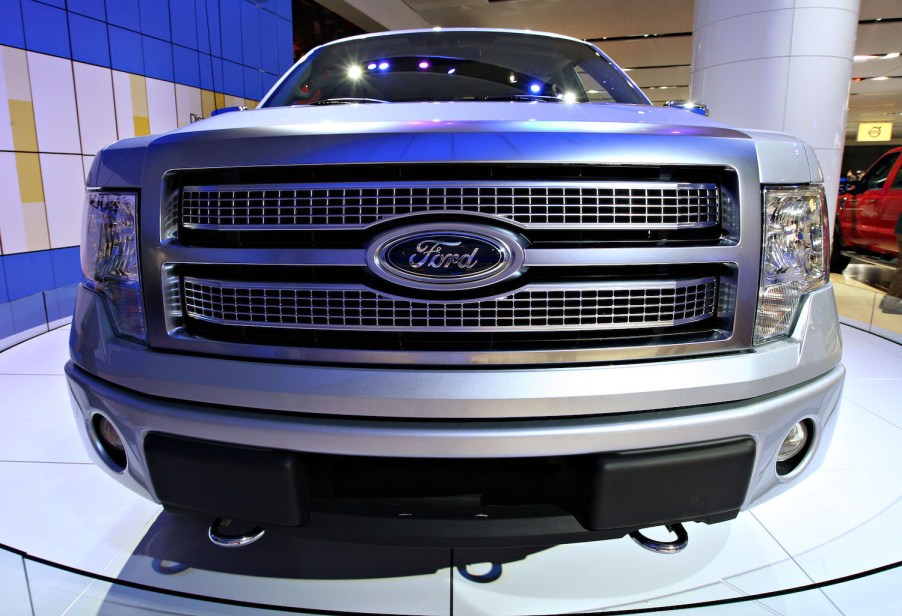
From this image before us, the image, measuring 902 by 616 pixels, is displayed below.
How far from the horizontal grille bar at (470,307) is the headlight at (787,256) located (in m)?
0.12

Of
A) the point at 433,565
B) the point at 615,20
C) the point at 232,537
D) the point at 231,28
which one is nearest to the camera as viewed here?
the point at 232,537

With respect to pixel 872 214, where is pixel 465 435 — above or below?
below

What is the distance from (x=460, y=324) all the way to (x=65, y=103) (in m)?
4.79

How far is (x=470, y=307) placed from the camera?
106cm

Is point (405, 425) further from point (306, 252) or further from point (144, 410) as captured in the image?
point (144, 410)

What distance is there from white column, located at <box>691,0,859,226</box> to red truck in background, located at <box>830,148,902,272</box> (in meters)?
1.13

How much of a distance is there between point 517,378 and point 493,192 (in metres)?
0.34

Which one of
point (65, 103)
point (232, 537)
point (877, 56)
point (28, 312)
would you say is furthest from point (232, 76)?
point (877, 56)

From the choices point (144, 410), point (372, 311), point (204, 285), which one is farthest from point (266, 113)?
point (144, 410)

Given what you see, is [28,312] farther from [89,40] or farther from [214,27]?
[214,27]

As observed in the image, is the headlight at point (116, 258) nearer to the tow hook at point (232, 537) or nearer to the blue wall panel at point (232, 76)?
the tow hook at point (232, 537)

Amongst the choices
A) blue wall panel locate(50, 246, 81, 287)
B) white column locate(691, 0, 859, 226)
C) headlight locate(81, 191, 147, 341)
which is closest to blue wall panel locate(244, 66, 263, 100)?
blue wall panel locate(50, 246, 81, 287)

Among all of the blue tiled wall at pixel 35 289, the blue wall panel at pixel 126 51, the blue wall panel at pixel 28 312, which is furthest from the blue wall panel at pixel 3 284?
the blue wall panel at pixel 126 51

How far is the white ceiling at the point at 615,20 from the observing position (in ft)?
30.3
